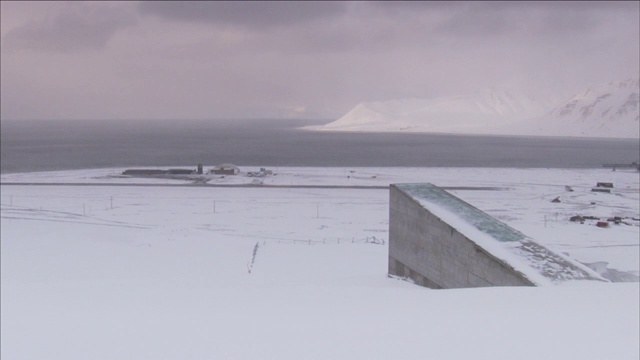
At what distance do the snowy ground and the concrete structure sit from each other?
845mm

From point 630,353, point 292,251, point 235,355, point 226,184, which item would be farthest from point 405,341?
point 226,184

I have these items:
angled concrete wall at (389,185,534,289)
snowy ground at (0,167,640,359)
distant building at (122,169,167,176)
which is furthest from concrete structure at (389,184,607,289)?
distant building at (122,169,167,176)

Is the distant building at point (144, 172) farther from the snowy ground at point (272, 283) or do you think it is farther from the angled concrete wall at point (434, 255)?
the angled concrete wall at point (434, 255)

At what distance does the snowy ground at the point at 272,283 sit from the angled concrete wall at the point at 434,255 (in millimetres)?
804

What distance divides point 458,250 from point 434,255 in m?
1.00

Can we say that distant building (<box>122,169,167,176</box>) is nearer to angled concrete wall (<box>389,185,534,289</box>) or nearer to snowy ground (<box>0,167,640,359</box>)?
snowy ground (<box>0,167,640,359</box>)

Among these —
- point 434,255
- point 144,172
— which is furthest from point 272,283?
point 144,172

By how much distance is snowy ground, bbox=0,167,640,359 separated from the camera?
241 inches

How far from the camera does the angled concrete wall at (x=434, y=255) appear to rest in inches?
432

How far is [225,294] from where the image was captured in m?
9.47

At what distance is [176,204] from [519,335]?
3046cm

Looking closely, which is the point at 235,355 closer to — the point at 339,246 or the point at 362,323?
the point at 362,323

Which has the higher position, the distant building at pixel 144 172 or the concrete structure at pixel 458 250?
the concrete structure at pixel 458 250

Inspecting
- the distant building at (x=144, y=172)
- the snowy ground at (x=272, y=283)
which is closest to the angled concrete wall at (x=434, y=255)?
the snowy ground at (x=272, y=283)
